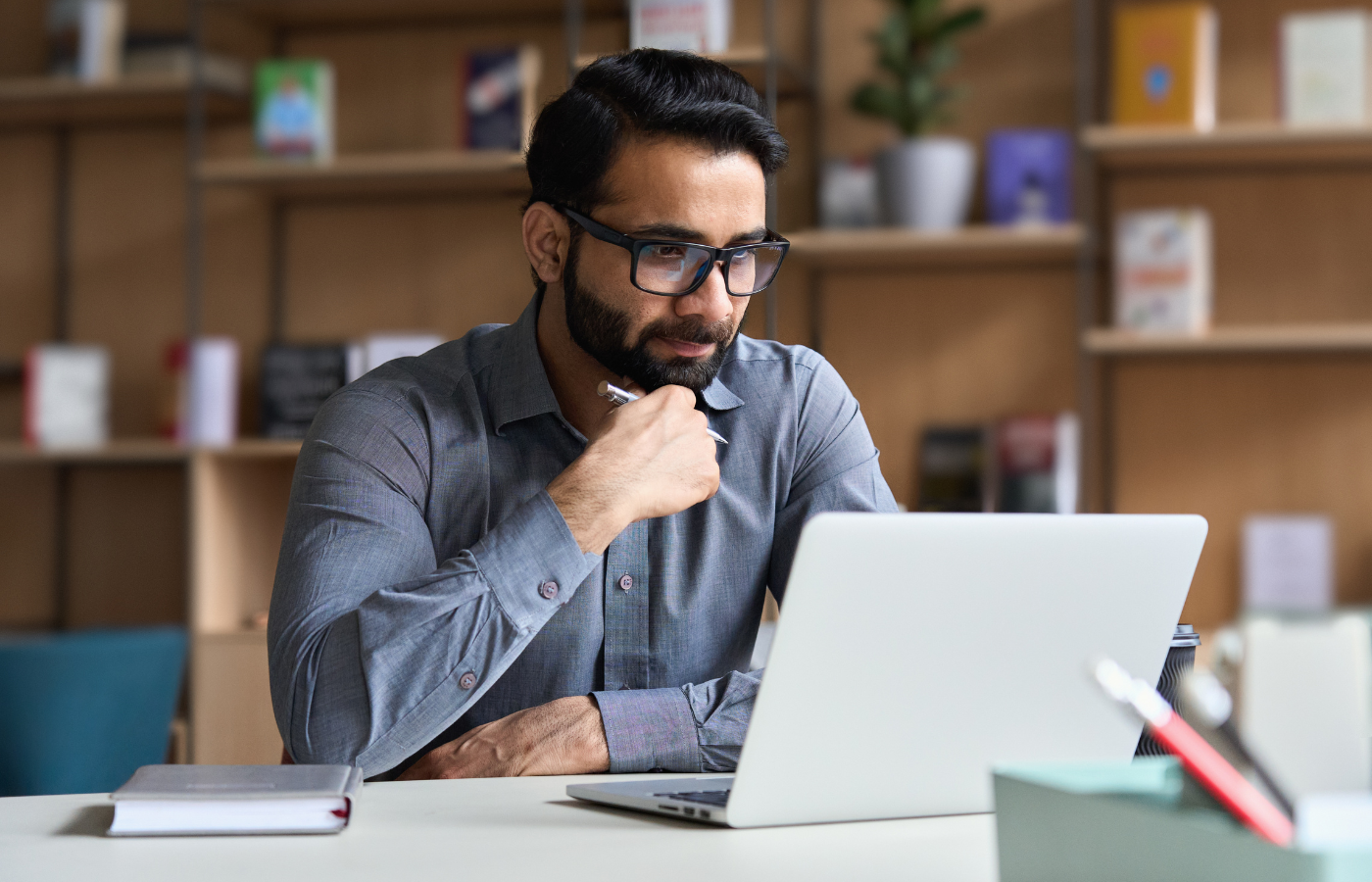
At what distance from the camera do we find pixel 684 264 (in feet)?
4.73

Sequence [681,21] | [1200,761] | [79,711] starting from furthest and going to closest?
[681,21]
[79,711]
[1200,761]

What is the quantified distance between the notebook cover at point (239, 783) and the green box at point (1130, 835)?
0.41 metres

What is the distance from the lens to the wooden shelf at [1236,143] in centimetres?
268

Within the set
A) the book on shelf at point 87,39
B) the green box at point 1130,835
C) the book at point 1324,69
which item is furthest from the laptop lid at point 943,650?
the book on shelf at point 87,39

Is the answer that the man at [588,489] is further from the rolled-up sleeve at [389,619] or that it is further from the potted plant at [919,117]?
the potted plant at [919,117]

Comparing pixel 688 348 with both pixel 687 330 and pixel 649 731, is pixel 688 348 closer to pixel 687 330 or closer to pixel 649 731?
pixel 687 330

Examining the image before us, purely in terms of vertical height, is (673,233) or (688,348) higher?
(673,233)

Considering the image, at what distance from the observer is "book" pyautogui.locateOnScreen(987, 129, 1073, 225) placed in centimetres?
286

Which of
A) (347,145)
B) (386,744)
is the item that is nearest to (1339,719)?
(386,744)

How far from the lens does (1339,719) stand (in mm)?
1351

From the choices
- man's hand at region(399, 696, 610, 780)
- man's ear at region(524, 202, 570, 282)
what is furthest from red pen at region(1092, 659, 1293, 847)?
man's ear at region(524, 202, 570, 282)

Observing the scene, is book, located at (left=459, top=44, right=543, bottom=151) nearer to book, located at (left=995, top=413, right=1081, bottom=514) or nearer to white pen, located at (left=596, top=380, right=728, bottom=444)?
book, located at (left=995, top=413, right=1081, bottom=514)

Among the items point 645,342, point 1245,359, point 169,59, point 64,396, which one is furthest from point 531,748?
point 169,59

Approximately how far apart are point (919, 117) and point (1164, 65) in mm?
480
